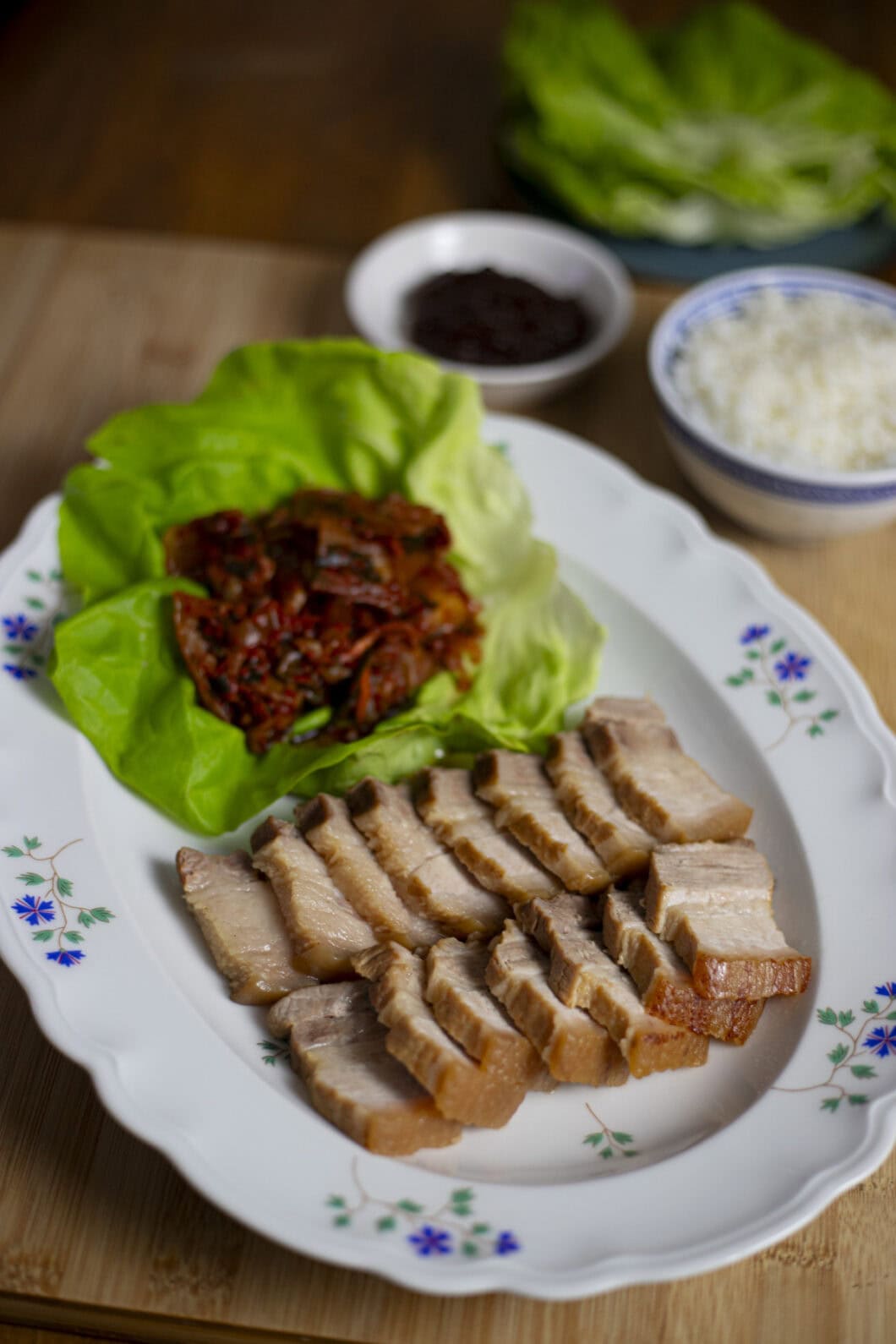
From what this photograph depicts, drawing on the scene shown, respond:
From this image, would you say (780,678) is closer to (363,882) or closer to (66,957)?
(363,882)

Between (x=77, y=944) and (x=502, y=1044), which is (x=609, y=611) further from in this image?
(x=77, y=944)

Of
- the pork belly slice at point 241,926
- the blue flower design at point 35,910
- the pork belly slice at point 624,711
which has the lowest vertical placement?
the pork belly slice at point 624,711

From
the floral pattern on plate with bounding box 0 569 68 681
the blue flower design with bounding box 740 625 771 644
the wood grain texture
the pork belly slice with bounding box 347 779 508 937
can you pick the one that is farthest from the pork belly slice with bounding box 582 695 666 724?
the wood grain texture

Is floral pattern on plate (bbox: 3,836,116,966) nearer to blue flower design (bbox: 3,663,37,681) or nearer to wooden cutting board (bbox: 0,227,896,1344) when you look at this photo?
wooden cutting board (bbox: 0,227,896,1344)

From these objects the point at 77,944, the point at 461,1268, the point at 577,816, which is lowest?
the point at 577,816

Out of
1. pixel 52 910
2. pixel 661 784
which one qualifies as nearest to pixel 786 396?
pixel 661 784

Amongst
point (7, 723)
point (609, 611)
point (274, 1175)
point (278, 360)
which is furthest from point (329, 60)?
point (274, 1175)

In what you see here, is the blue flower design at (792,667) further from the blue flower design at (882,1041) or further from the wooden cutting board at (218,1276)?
the wooden cutting board at (218,1276)

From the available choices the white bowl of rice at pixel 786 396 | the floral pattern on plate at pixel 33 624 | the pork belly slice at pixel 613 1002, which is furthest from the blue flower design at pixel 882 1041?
the floral pattern on plate at pixel 33 624
